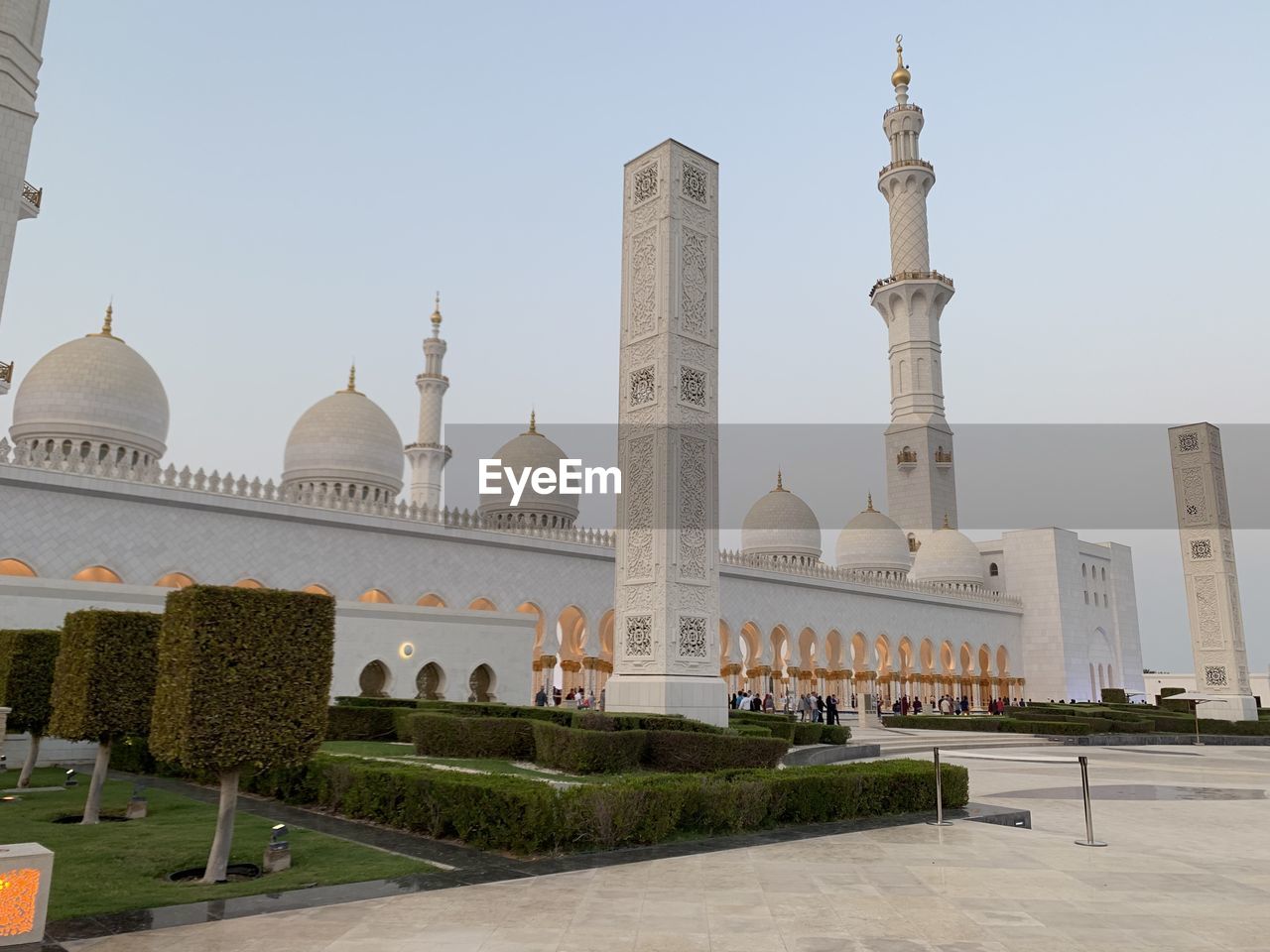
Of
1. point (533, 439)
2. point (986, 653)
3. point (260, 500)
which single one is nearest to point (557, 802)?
point (260, 500)

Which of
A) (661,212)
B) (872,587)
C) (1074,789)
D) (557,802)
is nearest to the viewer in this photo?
(557,802)

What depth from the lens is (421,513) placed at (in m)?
23.5

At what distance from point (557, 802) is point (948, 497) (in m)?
39.7

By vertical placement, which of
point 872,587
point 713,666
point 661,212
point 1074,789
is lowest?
point 1074,789

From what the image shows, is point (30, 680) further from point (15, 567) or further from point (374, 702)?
point (15, 567)

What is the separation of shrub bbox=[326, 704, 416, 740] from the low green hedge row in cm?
575

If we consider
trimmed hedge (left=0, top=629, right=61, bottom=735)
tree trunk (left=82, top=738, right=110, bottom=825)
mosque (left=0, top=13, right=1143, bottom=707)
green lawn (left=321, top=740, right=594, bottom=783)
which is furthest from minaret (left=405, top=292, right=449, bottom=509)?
tree trunk (left=82, top=738, right=110, bottom=825)

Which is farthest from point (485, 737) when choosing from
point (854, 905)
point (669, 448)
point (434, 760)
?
point (854, 905)

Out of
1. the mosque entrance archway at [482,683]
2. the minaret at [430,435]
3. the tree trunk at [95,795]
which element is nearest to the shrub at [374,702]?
the mosque entrance archway at [482,683]

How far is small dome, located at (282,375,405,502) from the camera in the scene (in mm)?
25219

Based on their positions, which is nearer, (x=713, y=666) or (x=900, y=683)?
(x=713, y=666)

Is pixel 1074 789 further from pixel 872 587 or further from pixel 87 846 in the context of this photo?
pixel 872 587

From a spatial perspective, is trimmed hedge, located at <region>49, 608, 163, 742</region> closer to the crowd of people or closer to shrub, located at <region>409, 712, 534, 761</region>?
shrub, located at <region>409, 712, 534, 761</region>

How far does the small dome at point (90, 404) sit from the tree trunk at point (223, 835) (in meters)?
18.1
